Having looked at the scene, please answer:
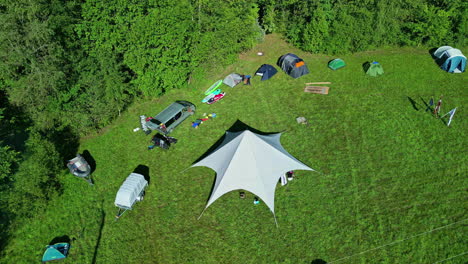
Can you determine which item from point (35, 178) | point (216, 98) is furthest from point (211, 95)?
point (35, 178)

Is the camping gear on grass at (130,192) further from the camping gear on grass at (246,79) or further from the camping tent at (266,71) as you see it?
the camping tent at (266,71)

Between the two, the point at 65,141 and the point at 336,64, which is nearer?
the point at 65,141

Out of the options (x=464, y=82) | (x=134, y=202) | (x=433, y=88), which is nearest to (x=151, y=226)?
(x=134, y=202)

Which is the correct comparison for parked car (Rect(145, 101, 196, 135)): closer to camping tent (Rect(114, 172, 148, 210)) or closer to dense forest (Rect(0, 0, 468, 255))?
dense forest (Rect(0, 0, 468, 255))

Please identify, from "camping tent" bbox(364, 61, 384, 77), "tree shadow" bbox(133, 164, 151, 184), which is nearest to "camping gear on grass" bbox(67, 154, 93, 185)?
"tree shadow" bbox(133, 164, 151, 184)

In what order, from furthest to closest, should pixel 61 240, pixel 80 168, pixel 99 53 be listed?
1. pixel 99 53
2. pixel 80 168
3. pixel 61 240

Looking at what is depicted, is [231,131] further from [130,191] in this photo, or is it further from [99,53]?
[99,53]
